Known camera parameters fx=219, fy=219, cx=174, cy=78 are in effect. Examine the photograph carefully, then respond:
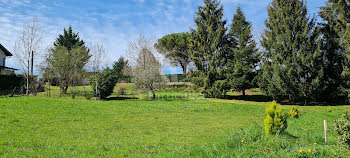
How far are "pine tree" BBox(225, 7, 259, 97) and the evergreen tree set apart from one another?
263 cm

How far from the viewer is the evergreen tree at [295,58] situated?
21.0 meters

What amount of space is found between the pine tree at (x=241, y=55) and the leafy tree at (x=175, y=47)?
47.7ft

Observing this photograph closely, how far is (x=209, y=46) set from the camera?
26.6m

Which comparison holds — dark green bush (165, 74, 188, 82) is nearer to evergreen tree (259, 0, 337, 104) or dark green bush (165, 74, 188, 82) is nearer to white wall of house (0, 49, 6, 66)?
evergreen tree (259, 0, 337, 104)

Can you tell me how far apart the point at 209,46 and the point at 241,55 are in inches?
154

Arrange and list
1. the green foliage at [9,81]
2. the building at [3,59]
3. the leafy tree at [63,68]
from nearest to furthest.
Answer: the green foliage at [9,81] < the leafy tree at [63,68] < the building at [3,59]

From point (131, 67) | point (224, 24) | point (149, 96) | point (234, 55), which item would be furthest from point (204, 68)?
point (131, 67)

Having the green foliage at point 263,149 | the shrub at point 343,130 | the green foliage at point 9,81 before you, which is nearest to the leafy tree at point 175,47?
the green foliage at point 9,81

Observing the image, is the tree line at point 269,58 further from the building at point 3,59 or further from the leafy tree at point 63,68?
the building at point 3,59

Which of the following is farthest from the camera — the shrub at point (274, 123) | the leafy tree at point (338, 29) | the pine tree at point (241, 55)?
the pine tree at point (241, 55)

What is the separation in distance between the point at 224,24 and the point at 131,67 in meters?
16.0

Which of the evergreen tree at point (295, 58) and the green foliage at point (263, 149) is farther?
A: the evergreen tree at point (295, 58)

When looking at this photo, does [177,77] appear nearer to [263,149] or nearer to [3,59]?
[3,59]

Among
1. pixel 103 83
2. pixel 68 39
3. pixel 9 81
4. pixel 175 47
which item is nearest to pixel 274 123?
pixel 103 83
